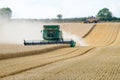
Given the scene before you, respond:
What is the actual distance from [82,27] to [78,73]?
6923cm

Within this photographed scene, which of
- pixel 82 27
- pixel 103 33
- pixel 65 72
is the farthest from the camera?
pixel 82 27

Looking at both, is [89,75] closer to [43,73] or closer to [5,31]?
[43,73]

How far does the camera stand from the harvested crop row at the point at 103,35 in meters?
65.8

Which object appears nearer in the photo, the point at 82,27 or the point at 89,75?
the point at 89,75

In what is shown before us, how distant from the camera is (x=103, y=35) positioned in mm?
74062

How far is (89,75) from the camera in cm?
1672

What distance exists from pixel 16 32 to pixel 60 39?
83.9 ft

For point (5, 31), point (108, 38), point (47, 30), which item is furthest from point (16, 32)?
point (47, 30)

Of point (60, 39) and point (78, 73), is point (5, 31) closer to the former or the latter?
point (60, 39)

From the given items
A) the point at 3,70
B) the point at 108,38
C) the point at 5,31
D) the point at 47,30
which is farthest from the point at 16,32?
the point at 3,70

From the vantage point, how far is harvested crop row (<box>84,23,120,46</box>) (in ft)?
216

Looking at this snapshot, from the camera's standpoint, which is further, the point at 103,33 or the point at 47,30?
the point at 103,33

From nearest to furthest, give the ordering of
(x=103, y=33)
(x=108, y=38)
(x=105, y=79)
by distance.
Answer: (x=105, y=79), (x=108, y=38), (x=103, y=33)

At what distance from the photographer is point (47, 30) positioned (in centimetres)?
4750
